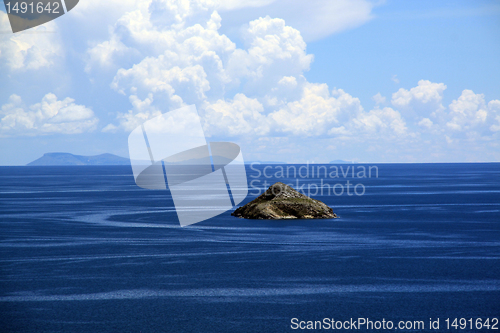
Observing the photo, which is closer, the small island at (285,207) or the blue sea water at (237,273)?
the blue sea water at (237,273)

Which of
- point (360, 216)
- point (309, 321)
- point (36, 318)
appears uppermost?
point (36, 318)

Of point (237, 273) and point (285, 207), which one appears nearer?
point (237, 273)

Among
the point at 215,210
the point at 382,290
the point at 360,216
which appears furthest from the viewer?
the point at 215,210

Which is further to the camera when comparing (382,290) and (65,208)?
(65,208)

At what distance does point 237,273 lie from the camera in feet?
114

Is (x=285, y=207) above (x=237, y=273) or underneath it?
underneath

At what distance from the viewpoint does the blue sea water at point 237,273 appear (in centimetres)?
2555

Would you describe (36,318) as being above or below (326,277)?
above

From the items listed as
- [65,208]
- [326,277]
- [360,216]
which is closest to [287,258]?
[326,277]

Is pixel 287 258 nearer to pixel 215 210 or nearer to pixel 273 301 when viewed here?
pixel 273 301

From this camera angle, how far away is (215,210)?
77.2 meters

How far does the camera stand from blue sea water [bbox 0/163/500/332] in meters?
25.5

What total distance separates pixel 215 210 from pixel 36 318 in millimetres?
52589

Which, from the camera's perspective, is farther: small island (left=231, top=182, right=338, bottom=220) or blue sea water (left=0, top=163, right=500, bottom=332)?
small island (left=231, top=182, right=338, bottom=220)
